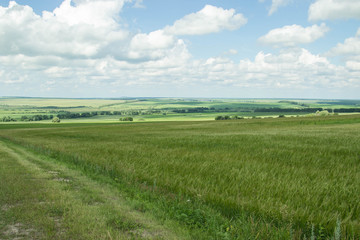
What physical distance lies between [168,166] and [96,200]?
375 centimetres

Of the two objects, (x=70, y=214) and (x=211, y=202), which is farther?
(x=211, y=202)

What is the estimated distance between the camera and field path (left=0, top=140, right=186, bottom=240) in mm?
5094

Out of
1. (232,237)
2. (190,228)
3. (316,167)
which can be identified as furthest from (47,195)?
(316,167)

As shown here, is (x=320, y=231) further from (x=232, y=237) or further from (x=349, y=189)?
(x=349, y=189)

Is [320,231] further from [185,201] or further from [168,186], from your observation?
[168,186]

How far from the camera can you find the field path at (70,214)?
201 inches

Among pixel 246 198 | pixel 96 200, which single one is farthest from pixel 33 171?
pixel 246 198

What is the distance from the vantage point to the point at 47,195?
7625mm

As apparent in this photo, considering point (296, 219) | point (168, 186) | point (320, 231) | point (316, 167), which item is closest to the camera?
point (320, 231)

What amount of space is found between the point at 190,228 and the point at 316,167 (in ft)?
20.7

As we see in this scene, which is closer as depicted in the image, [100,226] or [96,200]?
[100,226]

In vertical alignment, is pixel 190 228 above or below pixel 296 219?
below

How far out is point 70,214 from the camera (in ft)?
19.8

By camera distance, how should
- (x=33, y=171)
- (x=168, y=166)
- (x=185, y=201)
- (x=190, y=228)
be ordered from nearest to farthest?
(x=190, y=228)
(x=185, y=201)
(x=168, y=166)
(x=33, y=171)
